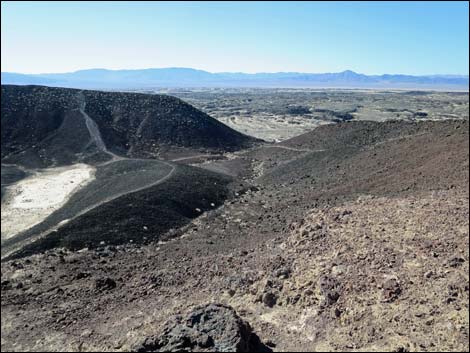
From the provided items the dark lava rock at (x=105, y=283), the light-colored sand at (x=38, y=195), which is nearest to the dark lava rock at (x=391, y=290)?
the dark lava rock at (x=105, y=283)

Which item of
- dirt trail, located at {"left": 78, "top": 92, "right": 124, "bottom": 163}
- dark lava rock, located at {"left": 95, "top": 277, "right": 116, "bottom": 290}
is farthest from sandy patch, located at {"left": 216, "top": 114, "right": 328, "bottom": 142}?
dark lava rock, located at {"left": 95, "top": 277, "right": 116, "bottom": 290}

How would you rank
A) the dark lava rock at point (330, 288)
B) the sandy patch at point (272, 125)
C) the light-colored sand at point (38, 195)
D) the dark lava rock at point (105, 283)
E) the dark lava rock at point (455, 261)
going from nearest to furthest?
the dark lava rock at point (330, 288)
the dark lava rock at point (455, 261)
the dark lava rock at point (105, 283)
the light-colored sand at point (38, 195)
the sandy patch at point (272, 125)

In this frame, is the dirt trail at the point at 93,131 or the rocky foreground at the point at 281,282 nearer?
the rocky foreground at the point at 281,282

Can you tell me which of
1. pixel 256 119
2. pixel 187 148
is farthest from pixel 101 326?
pixel 256 119

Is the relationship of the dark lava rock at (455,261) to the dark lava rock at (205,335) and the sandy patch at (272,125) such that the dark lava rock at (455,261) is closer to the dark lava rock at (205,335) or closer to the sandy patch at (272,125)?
the dark lava rock at (205,335)

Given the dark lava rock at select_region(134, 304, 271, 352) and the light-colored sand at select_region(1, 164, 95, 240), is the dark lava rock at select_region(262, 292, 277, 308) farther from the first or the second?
the light-colored sand at select_region(1, 164, 95, 240)

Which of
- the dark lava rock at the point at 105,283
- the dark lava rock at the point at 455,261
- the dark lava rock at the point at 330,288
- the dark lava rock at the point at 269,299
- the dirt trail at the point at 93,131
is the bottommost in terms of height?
the dark lava rock at the point at 105,283
